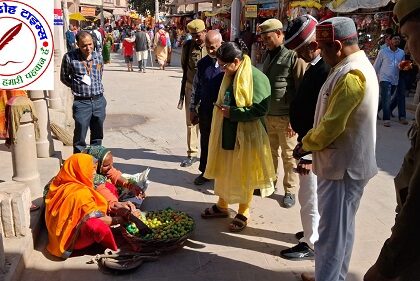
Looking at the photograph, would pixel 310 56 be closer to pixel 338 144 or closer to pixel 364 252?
pixel 338 144

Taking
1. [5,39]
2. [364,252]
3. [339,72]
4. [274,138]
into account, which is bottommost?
[364,252]

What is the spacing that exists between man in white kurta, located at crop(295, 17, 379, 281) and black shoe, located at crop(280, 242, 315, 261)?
771 mm

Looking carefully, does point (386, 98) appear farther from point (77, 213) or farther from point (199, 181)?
point (77, 213)

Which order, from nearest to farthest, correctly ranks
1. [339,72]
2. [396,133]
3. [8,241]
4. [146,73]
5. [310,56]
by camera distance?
[339,72]
[310,56]
[8,241]
[396,133]
[146,73]

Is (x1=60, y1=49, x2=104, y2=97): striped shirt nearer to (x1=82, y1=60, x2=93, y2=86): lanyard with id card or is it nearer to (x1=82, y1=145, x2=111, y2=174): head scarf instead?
(x1=82, y1=60, x2=93, y2=86): lanyard with id card

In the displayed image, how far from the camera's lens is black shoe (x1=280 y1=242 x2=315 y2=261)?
3.48 metres

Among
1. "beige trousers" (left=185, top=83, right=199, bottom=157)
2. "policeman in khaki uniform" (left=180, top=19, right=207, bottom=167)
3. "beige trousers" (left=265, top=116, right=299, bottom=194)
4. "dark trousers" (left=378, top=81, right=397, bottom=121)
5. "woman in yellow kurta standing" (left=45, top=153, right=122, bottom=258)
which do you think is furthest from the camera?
"dark trousers" (left=378, top=81, right=397, bottom=121)

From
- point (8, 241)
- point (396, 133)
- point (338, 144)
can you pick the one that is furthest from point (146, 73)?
point (338, 144)

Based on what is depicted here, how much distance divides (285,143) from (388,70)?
5.03 m

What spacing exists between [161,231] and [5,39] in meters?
2.00

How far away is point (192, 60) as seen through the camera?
5.47 m

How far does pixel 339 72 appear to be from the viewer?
2422 mm

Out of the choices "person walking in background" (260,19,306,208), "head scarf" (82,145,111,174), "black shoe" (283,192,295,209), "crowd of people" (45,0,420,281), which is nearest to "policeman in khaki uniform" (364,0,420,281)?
"crowd of people" (45,0,420,281)

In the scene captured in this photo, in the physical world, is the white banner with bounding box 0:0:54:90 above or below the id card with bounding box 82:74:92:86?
above
